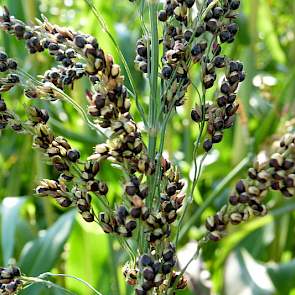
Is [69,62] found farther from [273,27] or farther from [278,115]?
[273,27]

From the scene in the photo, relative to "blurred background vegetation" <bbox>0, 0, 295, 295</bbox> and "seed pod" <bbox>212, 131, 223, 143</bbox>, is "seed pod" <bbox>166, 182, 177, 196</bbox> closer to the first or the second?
"seed pod" <bbox>212, 131, 223, 143</bbox>

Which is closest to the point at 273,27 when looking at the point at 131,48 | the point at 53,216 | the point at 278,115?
the point at 278,115

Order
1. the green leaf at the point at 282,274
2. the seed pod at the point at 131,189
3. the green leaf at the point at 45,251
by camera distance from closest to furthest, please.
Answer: the seed pod at the point at 131,189 → the green leaf at the point at 45,251 → the green leaf at the point at 282,274

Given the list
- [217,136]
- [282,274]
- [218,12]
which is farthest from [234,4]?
[282,274]

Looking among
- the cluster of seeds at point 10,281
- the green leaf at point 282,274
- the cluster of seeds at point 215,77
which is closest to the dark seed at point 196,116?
the cluster of seeds at point 215,77

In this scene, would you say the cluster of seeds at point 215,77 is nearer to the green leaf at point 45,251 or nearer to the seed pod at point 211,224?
the seed pod at point 211,224

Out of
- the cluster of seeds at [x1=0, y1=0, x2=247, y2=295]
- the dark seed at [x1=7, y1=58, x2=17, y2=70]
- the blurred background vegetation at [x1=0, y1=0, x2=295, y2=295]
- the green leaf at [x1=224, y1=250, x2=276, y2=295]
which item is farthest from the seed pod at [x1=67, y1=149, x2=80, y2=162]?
the green leaf at [x1=224, y1=250, x2=276, y2=295]
